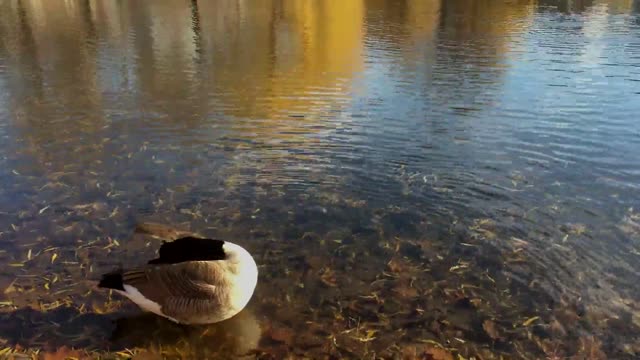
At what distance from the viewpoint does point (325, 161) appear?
36.1 feet

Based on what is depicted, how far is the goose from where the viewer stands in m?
5.88

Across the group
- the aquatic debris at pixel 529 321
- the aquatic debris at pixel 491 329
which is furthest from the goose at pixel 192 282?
the aquatic debris at pixel 529 321

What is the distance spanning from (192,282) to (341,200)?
12.9 ft

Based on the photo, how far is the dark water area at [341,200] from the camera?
6312 millimetres

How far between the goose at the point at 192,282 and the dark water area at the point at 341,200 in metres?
0.41

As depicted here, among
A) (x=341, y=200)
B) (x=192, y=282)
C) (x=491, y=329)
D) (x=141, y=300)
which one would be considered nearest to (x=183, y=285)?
(x=192, y=282)

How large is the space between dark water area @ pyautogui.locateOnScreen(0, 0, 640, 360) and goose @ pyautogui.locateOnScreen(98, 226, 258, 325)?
0.41 m

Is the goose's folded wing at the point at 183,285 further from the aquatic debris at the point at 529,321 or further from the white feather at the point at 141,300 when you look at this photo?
the aquatic debris at the point at 529,321

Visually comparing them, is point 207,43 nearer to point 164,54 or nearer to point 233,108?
point 164,54

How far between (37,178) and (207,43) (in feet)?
58.8

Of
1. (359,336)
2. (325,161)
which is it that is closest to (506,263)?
(359,336)

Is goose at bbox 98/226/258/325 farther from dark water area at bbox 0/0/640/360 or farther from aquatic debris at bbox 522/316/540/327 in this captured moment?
aquatic debris at bbox 522/316/540/327

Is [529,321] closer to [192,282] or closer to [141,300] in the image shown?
[192,282]

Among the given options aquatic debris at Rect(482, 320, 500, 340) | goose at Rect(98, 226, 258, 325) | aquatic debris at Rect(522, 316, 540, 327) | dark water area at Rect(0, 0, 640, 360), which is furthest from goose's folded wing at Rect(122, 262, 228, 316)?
aquatic debris at Rect(522, 316, 540, 327)
